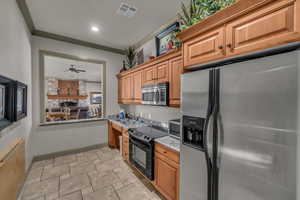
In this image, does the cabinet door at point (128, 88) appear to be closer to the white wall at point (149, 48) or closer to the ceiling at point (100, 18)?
the white wall at point (149, 48)

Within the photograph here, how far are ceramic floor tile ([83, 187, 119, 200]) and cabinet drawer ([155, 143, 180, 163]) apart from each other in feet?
3.24

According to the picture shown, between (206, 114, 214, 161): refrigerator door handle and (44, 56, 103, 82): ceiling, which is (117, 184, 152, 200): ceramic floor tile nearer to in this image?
(206, 114, 214, 161): refrigerator door handle

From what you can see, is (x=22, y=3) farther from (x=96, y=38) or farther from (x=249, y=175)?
(x=249, y=175)

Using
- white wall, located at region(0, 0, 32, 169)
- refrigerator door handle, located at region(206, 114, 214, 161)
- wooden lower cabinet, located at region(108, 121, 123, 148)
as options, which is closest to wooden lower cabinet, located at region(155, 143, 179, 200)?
refrigerator door handle, located at region(206, 114, 214, 161)

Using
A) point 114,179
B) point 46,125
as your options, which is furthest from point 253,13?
point 46,125

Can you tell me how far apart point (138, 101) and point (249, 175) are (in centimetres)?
235

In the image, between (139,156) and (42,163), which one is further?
(42,163)

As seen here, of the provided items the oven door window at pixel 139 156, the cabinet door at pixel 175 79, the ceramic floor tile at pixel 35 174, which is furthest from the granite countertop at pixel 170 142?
the ceramic floor tile at pixel 35 174

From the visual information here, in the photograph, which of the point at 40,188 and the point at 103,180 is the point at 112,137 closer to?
the point at 103,180

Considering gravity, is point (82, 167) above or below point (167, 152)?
below

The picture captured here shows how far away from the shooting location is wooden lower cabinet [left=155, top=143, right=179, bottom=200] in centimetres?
159

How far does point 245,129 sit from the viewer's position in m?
0.91

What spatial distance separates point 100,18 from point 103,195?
308 centimetres

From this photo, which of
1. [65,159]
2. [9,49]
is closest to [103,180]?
[65,159]
